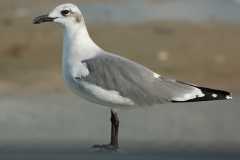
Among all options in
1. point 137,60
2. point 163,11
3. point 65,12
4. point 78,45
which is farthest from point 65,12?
point 163,11

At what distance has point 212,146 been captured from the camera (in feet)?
26.7

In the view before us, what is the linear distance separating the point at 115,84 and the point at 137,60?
11.2 metres

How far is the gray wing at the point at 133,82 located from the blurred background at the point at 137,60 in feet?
1.54

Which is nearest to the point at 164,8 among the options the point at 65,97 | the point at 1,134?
the point at 65,97

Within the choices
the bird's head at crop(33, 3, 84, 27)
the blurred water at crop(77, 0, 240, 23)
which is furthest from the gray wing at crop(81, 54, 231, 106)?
the blurred water at crop(77, 0, 240, 23)

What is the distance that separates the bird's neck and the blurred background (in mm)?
912

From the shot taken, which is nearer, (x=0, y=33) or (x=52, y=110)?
(x=52, y=110)

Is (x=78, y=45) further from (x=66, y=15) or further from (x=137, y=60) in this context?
(x=137, y=60)

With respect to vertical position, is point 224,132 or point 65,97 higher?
point 65,97

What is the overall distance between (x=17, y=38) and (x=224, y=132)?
12.0 metres

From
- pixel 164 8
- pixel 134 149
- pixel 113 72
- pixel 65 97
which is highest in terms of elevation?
pixel 164 8

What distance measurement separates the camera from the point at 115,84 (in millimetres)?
7527

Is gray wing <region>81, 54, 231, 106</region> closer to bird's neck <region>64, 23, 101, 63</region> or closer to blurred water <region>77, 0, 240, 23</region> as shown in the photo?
bird's neck <region>64, 23, 101, 63</region>

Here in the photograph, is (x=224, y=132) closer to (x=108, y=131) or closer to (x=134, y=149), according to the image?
(x=108, y=131)
